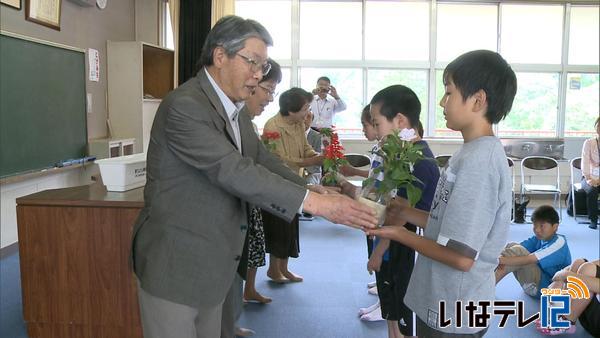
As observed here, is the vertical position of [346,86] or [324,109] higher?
[346,86]

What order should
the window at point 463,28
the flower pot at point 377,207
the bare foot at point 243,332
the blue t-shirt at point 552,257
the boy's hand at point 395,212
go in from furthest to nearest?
1. the window at point 463,28
2. the blue t-shirt at point 552,257
3. the bare foot at point 243,332
4. the boy's hand at point 395,212
5. the flower pot at point 377,207

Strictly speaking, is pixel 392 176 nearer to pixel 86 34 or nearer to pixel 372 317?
pixel 372 317

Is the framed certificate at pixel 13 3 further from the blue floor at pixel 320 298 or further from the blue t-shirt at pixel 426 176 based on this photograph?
the blue t-shirt at pixel 426 176

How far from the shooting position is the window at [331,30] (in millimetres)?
7629

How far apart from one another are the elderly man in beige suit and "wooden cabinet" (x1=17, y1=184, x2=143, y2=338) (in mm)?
1211

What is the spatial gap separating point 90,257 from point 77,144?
9.32 ft

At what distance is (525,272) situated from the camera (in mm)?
3650

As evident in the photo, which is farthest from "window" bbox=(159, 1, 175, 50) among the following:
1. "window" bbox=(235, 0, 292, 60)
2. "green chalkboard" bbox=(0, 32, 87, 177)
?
"green chalkboard" bbox=(0, 32, 87, 177)

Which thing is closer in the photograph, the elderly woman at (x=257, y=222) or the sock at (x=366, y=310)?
the elderly woman at (x=257, y=222)

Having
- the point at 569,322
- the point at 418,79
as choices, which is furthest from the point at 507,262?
the point at 418,79

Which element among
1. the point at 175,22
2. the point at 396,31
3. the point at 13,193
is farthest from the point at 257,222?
the point at 396,31

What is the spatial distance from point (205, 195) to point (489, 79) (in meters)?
0.83

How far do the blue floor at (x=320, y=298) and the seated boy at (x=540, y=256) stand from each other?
168mm

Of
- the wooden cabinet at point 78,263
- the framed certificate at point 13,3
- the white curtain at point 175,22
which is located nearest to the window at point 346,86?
the white curtain at point 175,22
